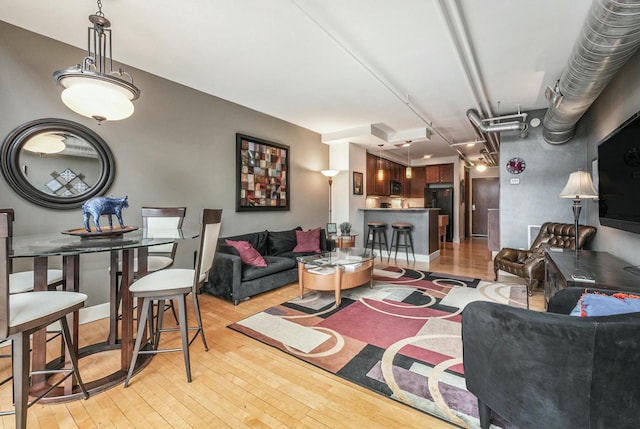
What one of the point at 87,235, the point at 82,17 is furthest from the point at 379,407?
the point at 82,17

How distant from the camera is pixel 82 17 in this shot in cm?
232

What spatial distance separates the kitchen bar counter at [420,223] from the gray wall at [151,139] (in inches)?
96.1

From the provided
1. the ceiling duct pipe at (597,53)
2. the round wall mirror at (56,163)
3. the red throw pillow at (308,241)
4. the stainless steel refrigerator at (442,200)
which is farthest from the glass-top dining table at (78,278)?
the stainless steel refrigerator at (442,200)

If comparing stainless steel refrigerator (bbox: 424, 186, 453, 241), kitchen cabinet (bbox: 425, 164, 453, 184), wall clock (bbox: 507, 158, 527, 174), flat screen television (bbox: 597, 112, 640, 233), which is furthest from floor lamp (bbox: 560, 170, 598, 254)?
kitchen cabinet (bbox: 425, 164, 453, 184)

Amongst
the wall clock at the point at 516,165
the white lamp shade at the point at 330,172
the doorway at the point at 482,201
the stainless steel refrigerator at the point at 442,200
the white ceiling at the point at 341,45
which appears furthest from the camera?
the doorway at the point at 482,201

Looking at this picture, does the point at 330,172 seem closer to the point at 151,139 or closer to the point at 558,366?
the point at 151,139

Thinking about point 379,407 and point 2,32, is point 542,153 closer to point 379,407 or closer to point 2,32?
point 379,407

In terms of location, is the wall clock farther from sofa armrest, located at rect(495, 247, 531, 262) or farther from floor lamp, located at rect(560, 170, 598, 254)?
floor lamp, located at rect(560, 170, 598, 254)

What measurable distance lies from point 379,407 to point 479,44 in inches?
127

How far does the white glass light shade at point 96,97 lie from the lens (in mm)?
1799

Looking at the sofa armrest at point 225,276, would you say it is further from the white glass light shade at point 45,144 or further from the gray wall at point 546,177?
the gray wall at point 546,177

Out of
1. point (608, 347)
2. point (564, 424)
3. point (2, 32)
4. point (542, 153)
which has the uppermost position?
point (2, 32)

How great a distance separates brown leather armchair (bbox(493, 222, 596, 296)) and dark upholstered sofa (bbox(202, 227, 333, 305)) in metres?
2.91

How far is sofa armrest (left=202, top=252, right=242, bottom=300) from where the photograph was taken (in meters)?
3.26
